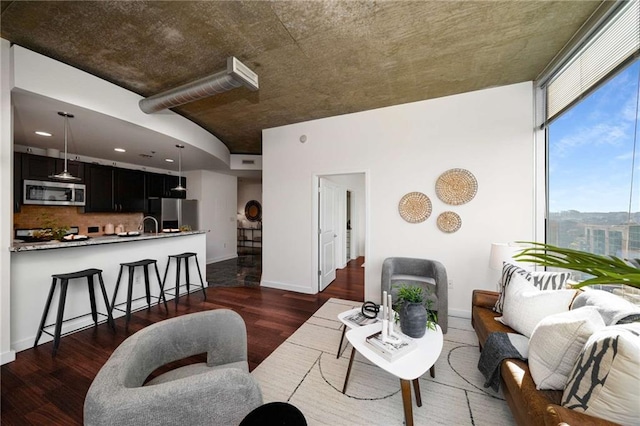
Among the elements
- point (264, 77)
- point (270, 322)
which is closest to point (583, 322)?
point (270, 322)

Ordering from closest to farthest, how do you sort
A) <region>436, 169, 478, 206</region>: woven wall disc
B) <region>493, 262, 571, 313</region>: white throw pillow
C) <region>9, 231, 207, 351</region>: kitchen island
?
<region>493, 262, 571, 313</region>: white throw pillow → <region>9, 231, 207, 351</region>: kitchen island → <region>436, 169, 478, 206</region>: woven wall disc

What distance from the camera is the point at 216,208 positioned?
670 centimetres

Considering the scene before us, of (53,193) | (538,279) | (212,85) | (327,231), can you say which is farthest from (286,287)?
(53,193)

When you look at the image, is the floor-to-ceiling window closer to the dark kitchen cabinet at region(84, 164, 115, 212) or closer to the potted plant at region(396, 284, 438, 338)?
the potted plant at region(396, 284, 438, 338)

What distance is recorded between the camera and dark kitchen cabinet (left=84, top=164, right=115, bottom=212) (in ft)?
15.6

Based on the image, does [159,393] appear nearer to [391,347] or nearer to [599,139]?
[391,347]

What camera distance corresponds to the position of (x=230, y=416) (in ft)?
3.44

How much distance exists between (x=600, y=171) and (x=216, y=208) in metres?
7.13

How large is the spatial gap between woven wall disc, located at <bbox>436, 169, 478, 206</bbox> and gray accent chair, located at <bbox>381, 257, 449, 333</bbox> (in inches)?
35.4

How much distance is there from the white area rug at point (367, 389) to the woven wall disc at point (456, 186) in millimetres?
1729

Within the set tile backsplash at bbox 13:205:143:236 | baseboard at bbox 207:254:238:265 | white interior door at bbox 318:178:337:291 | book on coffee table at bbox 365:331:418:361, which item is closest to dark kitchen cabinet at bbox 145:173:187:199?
tile backsplash at bbox 13:205:143:236

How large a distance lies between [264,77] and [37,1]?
1.80 metres

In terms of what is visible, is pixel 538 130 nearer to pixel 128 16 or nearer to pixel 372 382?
pixel 372 382

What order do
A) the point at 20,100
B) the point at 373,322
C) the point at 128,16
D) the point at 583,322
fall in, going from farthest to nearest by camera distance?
1. the point at 20,100
2. the point at 373,322
3. the point at 128,16
4. the point at 583,322
